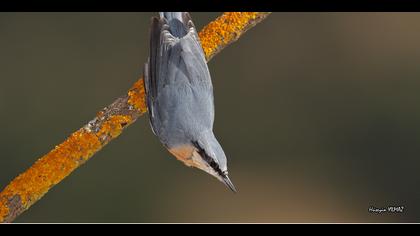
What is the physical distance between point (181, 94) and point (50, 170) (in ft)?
1.04

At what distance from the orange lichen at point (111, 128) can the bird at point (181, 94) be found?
75mm

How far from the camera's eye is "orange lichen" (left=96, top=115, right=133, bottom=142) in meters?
1.09

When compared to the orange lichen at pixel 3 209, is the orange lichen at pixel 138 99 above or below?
above

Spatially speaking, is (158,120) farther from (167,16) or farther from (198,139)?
(167,16)

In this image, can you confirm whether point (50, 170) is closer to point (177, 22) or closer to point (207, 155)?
point (207, 155)

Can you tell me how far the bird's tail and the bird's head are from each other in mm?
257

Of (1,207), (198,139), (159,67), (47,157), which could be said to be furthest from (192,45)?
(1,207)

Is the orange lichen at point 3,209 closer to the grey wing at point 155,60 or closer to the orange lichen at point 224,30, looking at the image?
the grey wing at point 155,60

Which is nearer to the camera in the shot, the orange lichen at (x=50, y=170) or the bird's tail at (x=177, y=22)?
the orange lichen at (x=50, y=170)

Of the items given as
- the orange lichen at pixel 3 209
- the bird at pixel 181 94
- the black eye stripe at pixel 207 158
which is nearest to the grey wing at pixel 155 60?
the bird at pixel 181 94

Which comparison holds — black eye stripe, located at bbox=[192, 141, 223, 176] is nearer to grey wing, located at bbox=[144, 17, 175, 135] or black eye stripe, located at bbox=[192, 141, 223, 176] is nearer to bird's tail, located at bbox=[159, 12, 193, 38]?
grey wing, located at bbox=[144, 17, 175, 135]

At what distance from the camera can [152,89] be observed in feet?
3.74

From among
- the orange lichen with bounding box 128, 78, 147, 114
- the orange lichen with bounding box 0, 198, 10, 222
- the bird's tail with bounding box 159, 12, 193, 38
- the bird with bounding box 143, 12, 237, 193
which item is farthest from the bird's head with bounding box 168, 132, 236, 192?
the orange lichen with bounding box 0, 198, 10, 222

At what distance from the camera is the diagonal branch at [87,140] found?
1042 mm
